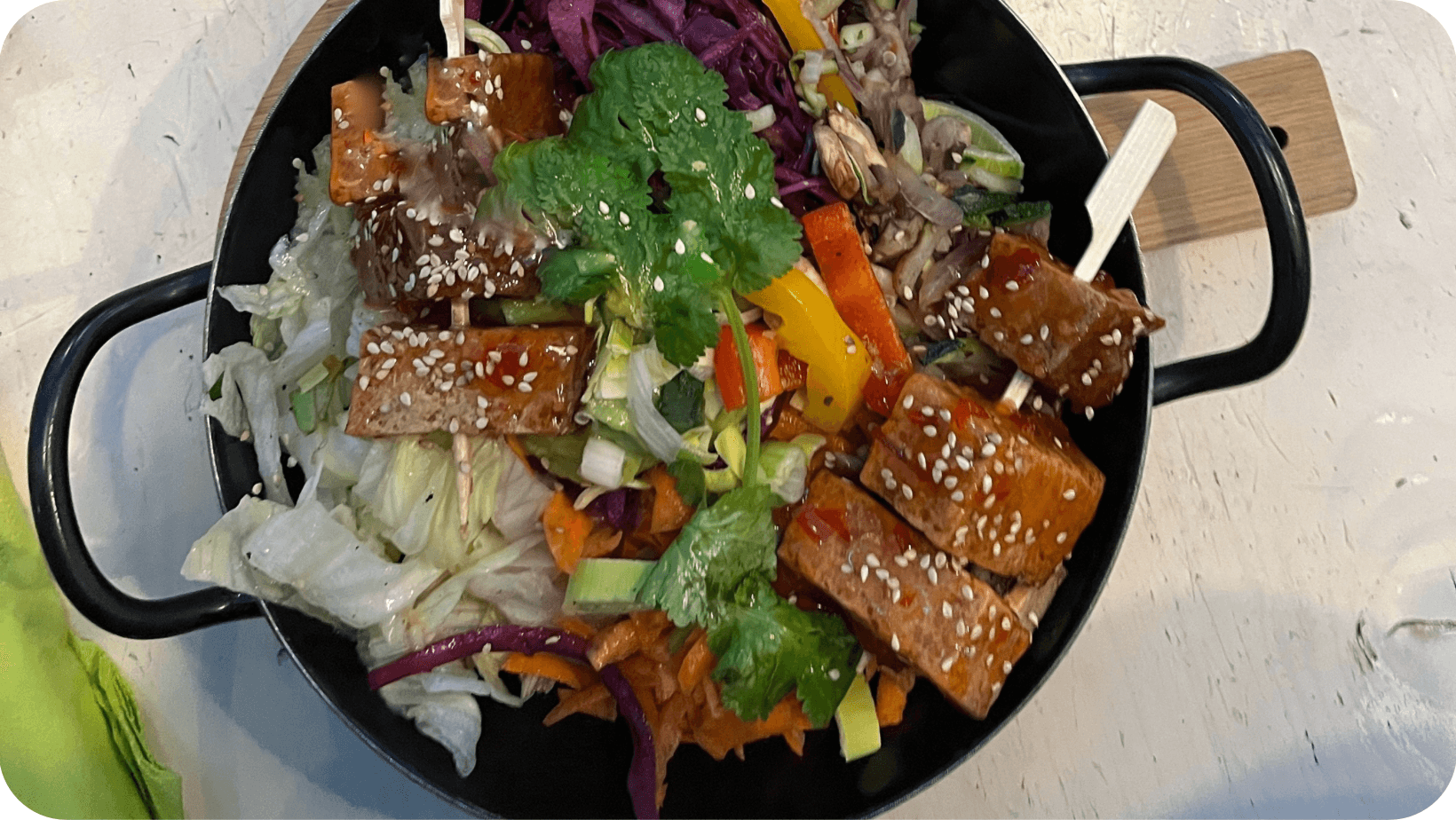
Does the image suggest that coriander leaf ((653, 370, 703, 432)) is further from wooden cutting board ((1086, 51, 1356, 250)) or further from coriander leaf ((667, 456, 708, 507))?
wooden cutting board ((1086, 51, 1356, 250))

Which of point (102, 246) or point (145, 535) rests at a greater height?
point (102, 246)

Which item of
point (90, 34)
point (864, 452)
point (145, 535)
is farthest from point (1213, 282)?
point (90, 34)

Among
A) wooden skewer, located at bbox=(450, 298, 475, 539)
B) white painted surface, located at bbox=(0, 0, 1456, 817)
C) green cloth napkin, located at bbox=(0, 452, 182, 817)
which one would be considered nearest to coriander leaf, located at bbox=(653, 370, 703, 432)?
wooden skewer, located at bbox=(450, 298, 475, 539)

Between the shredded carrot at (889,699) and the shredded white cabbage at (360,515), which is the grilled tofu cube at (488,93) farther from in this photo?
the shredded carrot at (889,699)

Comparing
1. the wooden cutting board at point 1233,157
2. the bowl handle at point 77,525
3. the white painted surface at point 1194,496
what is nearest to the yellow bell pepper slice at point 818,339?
the wooden cutting board at point 1233,157

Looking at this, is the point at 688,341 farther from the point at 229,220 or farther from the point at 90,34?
the point at 90,34

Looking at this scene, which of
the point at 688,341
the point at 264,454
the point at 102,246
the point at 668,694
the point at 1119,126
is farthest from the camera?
the point at 102,246

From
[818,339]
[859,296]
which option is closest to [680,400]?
[818,339]
